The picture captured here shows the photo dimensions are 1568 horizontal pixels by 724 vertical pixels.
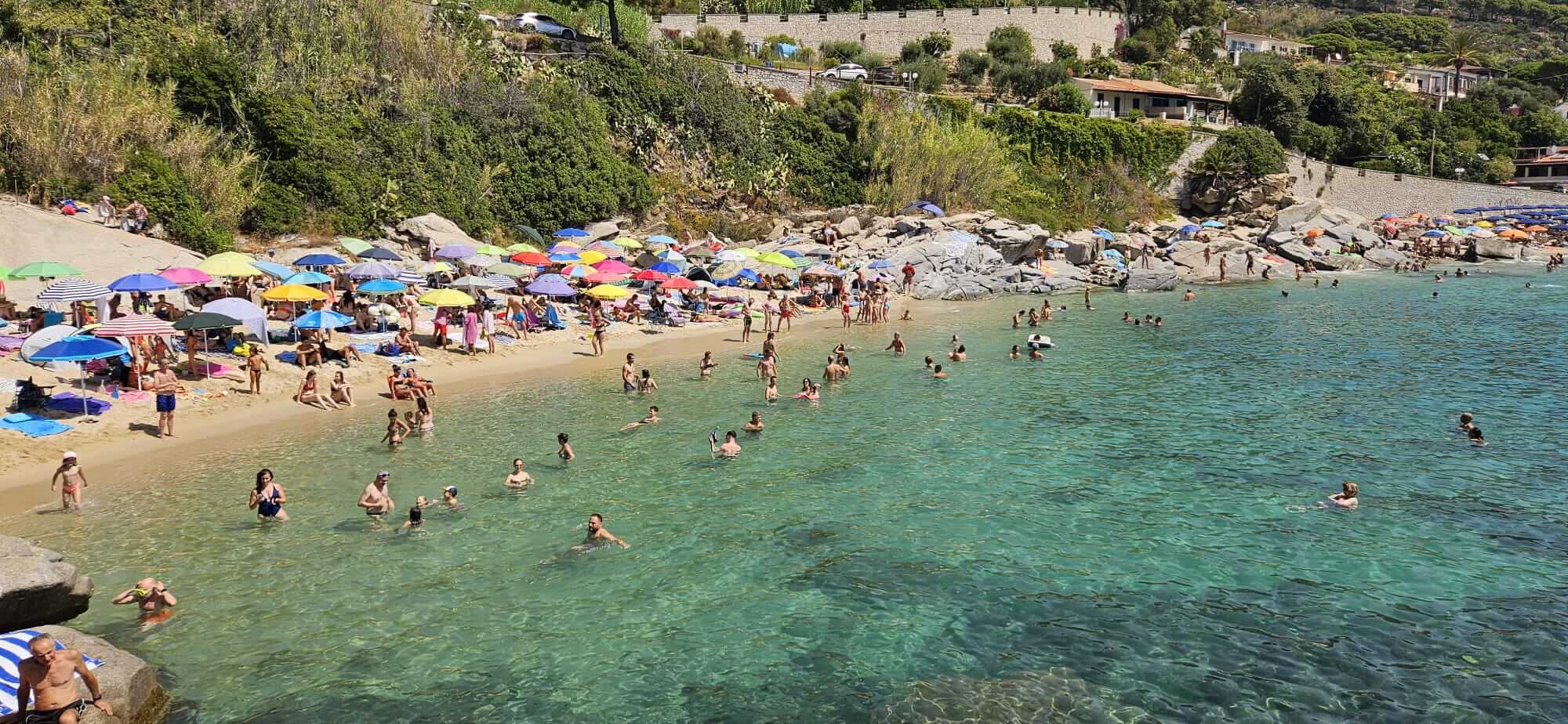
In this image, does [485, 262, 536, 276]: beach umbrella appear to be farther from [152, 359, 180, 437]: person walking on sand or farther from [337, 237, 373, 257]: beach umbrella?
[152, 359, 180, 437]: person walking on sand

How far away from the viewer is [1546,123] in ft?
235

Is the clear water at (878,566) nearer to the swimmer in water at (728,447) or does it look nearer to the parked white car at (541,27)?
the swimmer in water at (728,447)

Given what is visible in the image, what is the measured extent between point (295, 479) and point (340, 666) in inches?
245

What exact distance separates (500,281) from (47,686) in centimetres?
1833

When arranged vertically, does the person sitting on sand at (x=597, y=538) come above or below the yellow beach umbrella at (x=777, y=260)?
below

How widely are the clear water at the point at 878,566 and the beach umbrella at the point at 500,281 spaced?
195 inches

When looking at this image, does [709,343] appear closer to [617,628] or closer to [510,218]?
[510,218]

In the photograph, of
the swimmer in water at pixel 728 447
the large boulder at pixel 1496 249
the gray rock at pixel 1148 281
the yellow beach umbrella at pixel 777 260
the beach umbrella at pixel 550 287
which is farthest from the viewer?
the large boulder at pixel 1496 249

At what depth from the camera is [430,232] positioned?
1211 inches

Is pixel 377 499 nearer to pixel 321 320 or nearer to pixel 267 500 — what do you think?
pixel 267 500

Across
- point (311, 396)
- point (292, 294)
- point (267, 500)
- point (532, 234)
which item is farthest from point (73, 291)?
point (532, 234)

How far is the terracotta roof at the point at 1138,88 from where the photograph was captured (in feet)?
205

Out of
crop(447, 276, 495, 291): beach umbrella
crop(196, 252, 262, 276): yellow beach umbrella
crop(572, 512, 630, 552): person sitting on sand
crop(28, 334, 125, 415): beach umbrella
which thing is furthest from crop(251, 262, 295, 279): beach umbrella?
crop(572, 512, 630, 552): person sitting on sand

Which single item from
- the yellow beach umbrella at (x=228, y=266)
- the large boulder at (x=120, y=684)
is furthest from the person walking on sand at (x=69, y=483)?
the yellow beach umbrella at (x=228, y=266)
